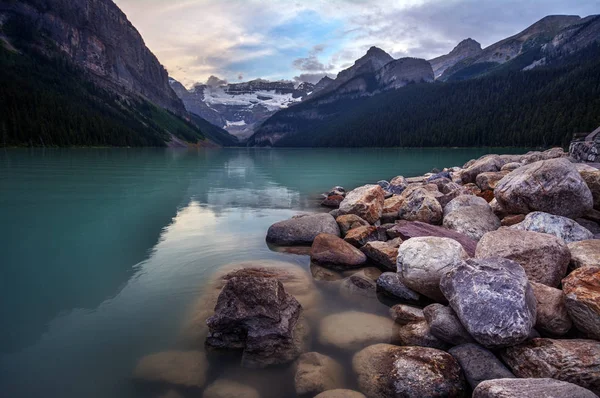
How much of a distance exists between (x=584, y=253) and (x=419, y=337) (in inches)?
160

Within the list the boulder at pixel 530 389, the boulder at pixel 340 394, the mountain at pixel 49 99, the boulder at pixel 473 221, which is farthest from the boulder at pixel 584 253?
the mountain at pixel 49 99

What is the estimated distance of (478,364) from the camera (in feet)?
16.9

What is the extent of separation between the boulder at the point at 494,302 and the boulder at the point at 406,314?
1.01m

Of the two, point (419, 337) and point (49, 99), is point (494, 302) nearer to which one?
point (419, 337)

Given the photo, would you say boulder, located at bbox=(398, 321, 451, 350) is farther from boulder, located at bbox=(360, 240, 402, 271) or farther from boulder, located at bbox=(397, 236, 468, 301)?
boulder, located at bbox=(360, 240, 402, 271)

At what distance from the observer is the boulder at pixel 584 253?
6.63 meters

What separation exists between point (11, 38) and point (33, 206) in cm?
22560

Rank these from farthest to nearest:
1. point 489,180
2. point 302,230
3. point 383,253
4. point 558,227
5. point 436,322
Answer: point 489,180 → point 302,230 → point 383,253 → point 558,227 → point 436,322

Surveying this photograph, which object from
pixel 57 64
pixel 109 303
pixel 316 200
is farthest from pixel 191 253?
pixel 57 64

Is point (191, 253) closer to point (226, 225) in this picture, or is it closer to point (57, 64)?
point (226, 225)

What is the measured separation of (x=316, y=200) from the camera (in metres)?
23.1

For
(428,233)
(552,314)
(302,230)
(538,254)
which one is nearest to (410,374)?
(552,314)

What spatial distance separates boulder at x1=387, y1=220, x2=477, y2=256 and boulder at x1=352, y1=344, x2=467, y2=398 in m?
4.19

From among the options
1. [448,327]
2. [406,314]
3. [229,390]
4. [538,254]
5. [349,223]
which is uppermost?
[538,254]
